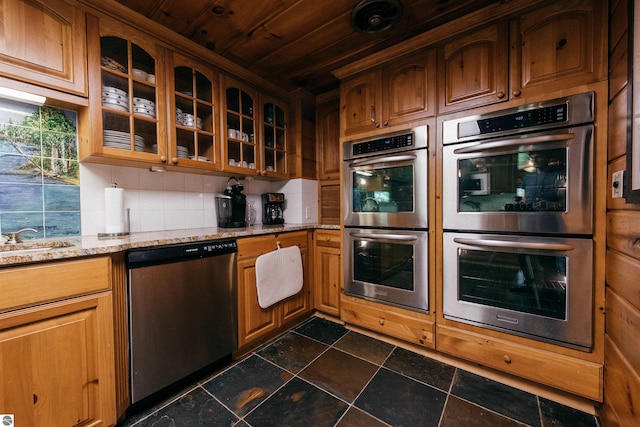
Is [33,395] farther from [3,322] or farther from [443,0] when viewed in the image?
[443,0]

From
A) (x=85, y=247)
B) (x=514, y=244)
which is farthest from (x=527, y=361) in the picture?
(x=85, y=247)

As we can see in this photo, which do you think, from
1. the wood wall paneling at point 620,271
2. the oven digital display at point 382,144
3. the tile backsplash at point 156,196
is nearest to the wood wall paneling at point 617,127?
the wood wall paneling at point 620,271

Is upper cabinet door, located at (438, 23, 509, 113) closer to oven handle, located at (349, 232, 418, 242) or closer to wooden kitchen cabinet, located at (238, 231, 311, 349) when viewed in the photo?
oven handle, located at (349, 232, 418, 242)

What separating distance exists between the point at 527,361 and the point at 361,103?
2028 mm

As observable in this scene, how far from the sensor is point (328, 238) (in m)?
2.32

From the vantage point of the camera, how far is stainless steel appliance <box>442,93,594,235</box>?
1263 millimetres

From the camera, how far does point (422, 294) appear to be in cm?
175

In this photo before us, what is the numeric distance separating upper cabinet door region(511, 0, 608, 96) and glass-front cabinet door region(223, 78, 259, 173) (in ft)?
6.32

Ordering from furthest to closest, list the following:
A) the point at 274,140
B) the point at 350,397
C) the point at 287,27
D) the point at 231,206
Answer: the point at 274,140 < the point at 231,206 < the point at 287,27 < the point at 350,397

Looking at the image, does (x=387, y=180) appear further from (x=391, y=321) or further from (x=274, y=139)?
(x=274, y=139)

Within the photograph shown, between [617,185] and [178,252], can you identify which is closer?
[617,185]

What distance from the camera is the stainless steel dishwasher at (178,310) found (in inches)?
49.9

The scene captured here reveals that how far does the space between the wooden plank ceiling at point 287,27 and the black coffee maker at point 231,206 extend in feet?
3.56

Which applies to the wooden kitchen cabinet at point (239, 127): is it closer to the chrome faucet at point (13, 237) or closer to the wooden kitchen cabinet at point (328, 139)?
the wooden kitchen cabinet at point (328, 139)
